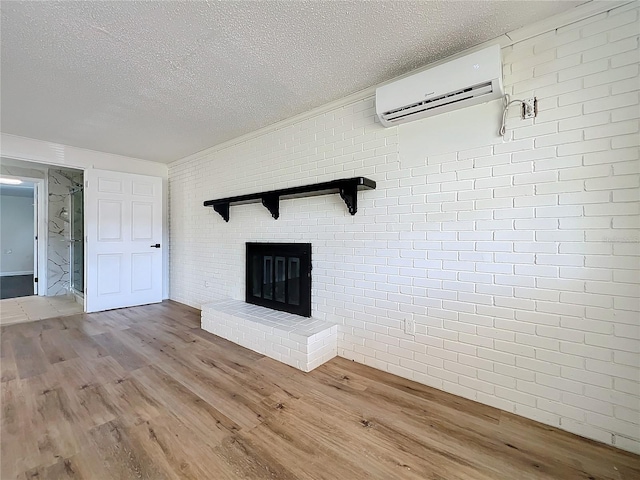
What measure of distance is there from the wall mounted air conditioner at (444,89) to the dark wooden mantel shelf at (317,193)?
1.77 ft

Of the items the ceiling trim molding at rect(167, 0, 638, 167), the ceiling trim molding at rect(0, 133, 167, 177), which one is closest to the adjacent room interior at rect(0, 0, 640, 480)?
the ceiling trim molding at rect(167, 0, 638, 167)

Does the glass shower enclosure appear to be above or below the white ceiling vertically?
below

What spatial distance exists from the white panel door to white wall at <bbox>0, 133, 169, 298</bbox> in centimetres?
24

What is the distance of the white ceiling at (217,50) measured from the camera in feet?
5.00

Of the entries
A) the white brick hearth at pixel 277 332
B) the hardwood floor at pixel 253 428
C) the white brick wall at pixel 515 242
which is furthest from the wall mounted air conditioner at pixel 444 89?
the hardwood floor at pixel 253 428

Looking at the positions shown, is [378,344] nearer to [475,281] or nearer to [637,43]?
[475,281]

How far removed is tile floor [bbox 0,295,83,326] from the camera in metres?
3.72

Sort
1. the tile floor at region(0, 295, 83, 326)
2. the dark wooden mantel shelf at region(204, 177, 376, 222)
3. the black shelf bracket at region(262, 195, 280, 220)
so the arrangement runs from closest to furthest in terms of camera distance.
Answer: the dark wooden mantel shelf at region(204, 177, 376, 222), the black shelf bracket at region(262, 195, 280, 220), the tile floor at region(0, 295, 83, 326)

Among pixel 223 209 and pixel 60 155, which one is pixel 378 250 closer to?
pixel 223 209

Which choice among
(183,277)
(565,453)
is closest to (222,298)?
(183,277)

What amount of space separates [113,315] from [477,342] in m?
4.42

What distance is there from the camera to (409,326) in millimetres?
2133

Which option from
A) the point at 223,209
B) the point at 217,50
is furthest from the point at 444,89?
the point at 223,209

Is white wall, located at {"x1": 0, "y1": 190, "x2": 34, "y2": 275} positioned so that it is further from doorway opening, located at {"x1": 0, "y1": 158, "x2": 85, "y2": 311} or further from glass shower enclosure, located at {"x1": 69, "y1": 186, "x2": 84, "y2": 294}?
glass shower enclosure, located at {"x1": 69, "y1": 186, "x2": 84, "y2": 294}
